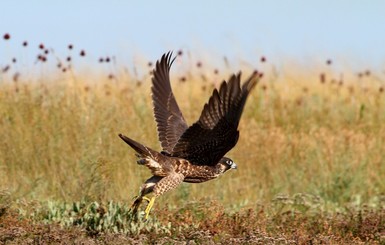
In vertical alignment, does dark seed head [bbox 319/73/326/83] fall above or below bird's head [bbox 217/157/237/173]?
below

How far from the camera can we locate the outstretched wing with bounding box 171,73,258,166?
8.15 metres

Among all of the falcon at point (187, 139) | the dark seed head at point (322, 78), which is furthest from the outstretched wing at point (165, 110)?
the dark seed head at point (322, 78)

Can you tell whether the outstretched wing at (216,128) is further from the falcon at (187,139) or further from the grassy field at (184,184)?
the grassy field at (184,184)

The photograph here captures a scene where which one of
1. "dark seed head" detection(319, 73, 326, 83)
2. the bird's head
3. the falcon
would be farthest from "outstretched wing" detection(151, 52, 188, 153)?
"dark seed head" detection(319, 73, 326, 83)

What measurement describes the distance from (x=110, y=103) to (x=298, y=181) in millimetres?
2722

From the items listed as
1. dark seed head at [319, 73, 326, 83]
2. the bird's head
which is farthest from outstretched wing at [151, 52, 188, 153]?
dark seed head at [319, 73, 326, 83]

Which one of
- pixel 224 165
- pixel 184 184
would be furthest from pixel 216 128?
pixel 184 184

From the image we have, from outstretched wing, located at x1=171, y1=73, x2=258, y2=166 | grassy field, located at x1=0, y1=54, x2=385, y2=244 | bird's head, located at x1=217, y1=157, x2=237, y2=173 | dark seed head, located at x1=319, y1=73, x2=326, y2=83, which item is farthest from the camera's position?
dark seed head, located at x1=319, y1=73, x2=326, y2=83

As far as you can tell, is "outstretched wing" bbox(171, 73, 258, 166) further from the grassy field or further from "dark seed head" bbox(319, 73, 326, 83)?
"dark seed head" bbox(319, 73, 326, 83)

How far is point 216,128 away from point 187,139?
1.81 ft

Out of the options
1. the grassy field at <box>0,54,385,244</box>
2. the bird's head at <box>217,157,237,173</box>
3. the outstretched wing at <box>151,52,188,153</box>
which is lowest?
the grassy field at <box>0,54,385,244</box>

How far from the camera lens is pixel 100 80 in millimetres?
16812

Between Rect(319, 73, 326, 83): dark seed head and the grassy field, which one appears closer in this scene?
the grassy field

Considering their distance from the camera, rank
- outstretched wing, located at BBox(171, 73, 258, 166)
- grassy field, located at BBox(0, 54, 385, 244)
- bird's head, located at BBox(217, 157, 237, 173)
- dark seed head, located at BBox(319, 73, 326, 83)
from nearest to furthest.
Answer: outstretched wing, located at BBox(171, 73, 258, 166)
grassy field, located at BBox(0, 54, 385, 244)
bird's head, located at BBox(217, 157, 237, 173)
dark seed head, located at BBox(319, 73, 326, 83)
